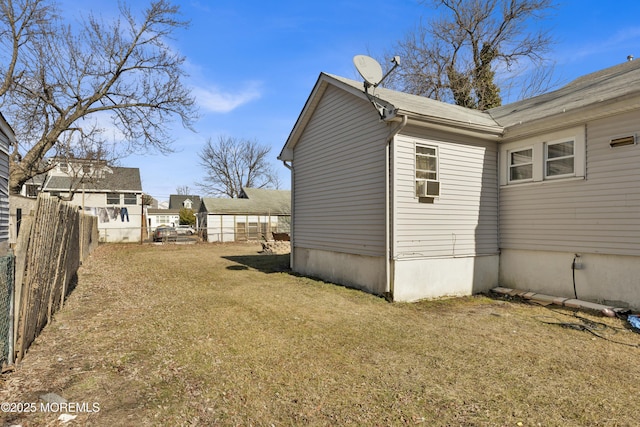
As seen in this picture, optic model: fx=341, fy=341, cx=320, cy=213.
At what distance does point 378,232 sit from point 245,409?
18.0 ft

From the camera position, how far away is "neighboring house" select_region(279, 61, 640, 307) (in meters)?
6.89

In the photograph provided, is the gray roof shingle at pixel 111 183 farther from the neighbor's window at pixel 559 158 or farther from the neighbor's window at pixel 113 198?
the neighbor's window at pixel 559 158

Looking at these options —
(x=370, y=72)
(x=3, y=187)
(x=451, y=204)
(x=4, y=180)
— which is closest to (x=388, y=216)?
(x=451, y=204)

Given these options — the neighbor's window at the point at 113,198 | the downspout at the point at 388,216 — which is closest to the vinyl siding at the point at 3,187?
the downspout at the point at 388,216

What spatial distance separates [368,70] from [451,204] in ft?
12.5

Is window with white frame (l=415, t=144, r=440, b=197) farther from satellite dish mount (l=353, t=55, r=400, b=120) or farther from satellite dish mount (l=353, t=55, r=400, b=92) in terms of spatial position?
satellite dish mount (l=353, t=55, r=400, b=92)

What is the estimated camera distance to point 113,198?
2969 centimetres

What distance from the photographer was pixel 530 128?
8.23m

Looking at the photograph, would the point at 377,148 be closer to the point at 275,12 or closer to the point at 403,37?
the point at 275,12

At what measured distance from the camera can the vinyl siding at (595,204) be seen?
21.7 feet

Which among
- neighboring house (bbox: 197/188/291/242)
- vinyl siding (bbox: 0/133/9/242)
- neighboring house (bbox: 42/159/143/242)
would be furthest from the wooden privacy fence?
neighboring house (bbox: 197/188/291/242)

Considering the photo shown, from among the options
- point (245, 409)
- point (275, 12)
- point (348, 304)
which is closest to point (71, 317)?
point (245, 409)

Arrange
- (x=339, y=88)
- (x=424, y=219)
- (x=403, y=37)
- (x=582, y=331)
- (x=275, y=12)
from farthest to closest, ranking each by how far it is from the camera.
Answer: (x=403, y=37)
(x=275, y=12)
(x=339, y=88)
(x=424, y=219)
(x=582, y=331)

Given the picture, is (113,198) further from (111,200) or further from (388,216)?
(388,216)
